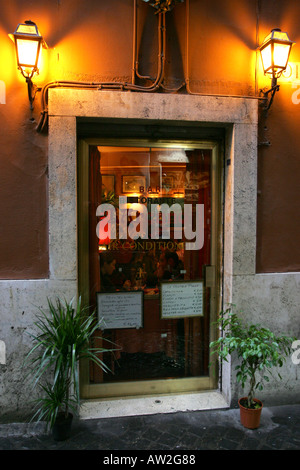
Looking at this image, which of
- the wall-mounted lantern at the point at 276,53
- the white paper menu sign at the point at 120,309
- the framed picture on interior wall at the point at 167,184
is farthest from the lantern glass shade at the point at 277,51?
the white paper menu sign at the point at 120,309

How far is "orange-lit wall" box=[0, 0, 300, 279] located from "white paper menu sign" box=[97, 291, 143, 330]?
34.4 inches

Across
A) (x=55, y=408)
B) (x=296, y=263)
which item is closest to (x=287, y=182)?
(x=296, y=263)

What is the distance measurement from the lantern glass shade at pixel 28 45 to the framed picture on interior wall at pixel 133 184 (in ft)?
5.08

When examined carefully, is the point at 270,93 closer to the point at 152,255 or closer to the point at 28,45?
the point at 152,255

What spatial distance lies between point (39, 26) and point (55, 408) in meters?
4.02

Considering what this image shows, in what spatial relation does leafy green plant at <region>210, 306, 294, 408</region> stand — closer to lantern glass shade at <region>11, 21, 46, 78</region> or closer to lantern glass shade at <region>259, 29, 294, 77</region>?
lantern glass shade at <region>259, 29, 294, 77</region>

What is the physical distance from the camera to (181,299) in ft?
13.9

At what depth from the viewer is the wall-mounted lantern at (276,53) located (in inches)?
143

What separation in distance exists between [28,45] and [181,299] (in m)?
3.32

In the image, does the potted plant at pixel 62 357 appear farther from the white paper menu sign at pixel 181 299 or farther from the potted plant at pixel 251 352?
the potted plant at pixel 251 352

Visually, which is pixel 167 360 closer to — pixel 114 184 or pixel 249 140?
pixel 114 184

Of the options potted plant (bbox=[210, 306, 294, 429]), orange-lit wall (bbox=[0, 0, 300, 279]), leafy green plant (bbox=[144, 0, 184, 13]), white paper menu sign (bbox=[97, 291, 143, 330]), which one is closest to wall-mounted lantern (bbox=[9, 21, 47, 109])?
orange-lit wall (bbox=[0, 0, 300, 279])

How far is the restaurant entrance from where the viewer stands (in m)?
4.10

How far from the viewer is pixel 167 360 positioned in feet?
14.2
